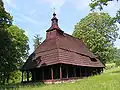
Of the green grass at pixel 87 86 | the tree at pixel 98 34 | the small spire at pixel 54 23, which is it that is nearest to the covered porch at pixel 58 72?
the small spire at pixel 54 23

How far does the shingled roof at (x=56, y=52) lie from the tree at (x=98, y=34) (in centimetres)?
1641

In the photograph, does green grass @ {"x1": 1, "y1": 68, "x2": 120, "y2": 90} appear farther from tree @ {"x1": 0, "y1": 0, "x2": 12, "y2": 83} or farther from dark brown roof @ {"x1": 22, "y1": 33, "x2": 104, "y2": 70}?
dark brown roof @ {"x1": 22, "y1": 33, "x2": 104, "y2": 70}

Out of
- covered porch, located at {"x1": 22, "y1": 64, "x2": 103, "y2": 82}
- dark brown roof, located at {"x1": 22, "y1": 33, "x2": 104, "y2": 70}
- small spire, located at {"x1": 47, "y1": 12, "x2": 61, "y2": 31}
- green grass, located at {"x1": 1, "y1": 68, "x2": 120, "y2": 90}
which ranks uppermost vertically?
small spire, located at {"x1": 47, "y1": 12, "x2": 61, "y2": 31}

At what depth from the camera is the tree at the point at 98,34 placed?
228ft

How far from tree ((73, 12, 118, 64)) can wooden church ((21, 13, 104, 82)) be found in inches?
675

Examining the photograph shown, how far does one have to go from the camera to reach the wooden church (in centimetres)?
4294

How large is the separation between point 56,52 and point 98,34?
93.5ft

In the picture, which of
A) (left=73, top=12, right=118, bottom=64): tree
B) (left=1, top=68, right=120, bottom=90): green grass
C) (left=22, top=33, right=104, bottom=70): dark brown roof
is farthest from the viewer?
(left=73, top=12, right=118, bottom=64): tree

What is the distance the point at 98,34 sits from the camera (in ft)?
A: 228

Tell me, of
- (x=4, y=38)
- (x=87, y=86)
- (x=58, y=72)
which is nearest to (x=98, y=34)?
(x=58, y=72)

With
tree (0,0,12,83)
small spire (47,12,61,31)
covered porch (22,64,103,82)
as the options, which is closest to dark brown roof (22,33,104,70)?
covered porch (22,64,103,82)

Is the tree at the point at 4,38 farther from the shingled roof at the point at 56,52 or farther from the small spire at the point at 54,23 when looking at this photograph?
the small spire at the point at 54,23

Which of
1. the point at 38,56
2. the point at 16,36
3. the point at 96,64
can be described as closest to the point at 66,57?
the point at 38,56

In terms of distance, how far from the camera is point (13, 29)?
2571 inches
